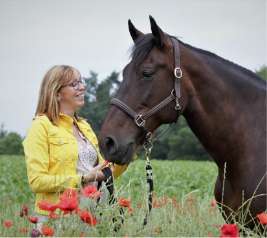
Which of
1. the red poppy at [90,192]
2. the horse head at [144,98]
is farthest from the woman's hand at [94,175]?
the red poppy at [90,192]

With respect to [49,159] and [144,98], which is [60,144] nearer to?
[49,159]

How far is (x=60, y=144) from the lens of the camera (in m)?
3.54

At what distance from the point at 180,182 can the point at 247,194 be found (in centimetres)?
920

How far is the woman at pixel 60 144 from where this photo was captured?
11.2 ft

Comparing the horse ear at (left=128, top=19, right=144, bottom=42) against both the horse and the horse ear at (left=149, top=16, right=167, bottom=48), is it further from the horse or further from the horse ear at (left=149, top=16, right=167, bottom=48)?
the horse ear at (left=149, top=16, right=167, bottom=48)

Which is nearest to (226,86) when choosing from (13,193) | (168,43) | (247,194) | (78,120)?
(168,43)

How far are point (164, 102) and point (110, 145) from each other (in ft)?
Answer: 1.92

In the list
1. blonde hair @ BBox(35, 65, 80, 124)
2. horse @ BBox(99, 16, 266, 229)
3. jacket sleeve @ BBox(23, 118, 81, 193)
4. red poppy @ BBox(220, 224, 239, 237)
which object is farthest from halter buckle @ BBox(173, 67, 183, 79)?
red poppy @ BBox(220, 224, 239, 237)

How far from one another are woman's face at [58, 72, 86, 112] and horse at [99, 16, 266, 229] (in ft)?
1.05

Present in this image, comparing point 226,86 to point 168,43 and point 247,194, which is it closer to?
point 168,43

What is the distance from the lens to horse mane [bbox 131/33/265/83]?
371cm

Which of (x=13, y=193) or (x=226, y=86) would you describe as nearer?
(x=226, y=86)

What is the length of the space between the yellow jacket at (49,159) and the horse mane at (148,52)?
2.82ft

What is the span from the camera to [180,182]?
12.6 metres
